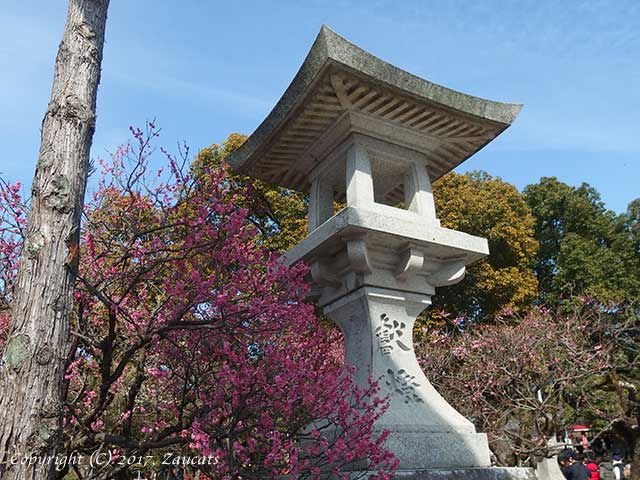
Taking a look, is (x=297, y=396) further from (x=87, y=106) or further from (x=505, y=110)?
(x=505, y=110)

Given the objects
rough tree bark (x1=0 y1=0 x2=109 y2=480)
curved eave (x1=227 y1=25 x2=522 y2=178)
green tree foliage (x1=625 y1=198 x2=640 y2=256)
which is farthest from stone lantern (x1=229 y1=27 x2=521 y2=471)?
green tree foliage (x1=625 y1=198 x2=640 y2=256)

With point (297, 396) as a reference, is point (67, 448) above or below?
below

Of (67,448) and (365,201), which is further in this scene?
(365,201)

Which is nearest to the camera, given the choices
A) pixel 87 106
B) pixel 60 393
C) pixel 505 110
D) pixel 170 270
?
pixel 60 393

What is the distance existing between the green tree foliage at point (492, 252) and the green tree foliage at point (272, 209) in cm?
381

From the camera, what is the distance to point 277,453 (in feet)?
10.1

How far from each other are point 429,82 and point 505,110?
3.28ft

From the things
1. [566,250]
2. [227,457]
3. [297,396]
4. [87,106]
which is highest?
[566,250]

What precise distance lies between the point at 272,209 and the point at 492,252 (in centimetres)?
609

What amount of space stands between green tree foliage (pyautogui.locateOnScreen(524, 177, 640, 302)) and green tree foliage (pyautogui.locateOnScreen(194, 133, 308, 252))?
8.10 metres

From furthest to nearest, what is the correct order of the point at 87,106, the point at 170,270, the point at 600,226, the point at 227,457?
1. the point at 600,226
2. the point at 170,270
3. the point at 227,457
4. the point at 87,106

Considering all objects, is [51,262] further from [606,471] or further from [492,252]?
[606,471]

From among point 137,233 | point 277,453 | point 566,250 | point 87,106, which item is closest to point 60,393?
point 137,233

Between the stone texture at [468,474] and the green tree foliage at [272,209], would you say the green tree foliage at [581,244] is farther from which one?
the stone texture at [468,474]
